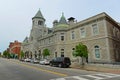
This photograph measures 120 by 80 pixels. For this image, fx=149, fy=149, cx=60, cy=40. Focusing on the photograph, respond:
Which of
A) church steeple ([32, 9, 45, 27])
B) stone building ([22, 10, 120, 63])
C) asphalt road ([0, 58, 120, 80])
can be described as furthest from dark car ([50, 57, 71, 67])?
church steeple ([32, 9, 45, 27])

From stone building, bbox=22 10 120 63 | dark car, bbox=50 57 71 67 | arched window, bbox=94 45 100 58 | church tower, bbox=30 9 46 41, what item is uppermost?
church tower, bbox=30 9 46 41

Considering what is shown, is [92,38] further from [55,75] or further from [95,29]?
[55,75]

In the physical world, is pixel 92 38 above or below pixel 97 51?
above

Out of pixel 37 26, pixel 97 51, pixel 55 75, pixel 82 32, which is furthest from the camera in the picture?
pixel 37 26

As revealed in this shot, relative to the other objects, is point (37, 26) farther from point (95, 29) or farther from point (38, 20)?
point (95, 29)

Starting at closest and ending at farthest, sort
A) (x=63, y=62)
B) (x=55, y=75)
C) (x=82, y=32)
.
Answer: (x=55, y=75)
(x=63, y=62)
(x=82, y=32)

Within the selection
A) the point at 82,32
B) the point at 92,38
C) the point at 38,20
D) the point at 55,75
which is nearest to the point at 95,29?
the point at 92,38

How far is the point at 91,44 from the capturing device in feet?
97.6

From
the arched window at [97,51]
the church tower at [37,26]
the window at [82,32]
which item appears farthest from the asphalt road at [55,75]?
the church tower at [37,26]

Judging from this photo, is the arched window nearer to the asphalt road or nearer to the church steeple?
the asphalt road

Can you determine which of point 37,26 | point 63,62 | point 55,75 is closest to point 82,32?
point 63,62

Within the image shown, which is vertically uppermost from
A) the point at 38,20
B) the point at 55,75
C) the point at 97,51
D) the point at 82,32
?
the point at 38,20

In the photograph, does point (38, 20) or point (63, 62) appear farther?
point (38, 20)

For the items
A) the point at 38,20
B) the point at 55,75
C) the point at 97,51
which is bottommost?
the point at 55,75
